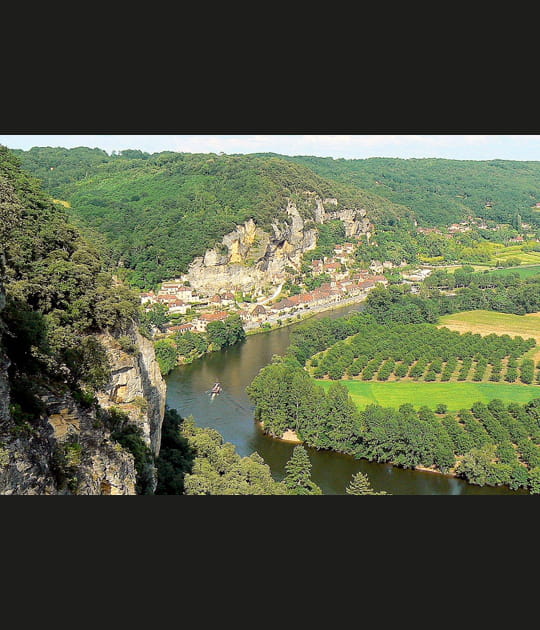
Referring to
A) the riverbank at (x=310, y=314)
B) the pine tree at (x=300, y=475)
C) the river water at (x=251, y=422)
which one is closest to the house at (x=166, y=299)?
the riverbank at (x=310, y=314)

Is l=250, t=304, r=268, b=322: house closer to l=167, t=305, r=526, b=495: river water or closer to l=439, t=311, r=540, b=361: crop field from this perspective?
l=167, t=305, r=526, b=495: river water

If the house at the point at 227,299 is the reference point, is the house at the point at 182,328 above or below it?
below

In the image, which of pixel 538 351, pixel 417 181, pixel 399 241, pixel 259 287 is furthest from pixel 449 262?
pixel 417 181

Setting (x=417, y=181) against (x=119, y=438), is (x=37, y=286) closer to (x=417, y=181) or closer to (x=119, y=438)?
(x=119, y=438)

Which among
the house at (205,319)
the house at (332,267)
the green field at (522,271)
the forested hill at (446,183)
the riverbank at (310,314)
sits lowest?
the riverbank at (310,314)

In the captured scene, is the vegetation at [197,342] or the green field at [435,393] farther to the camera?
the vegetation at [197,342]

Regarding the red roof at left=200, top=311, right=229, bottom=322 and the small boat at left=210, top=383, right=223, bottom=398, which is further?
the red roof at left=200, top=311, right=229, bottom=322

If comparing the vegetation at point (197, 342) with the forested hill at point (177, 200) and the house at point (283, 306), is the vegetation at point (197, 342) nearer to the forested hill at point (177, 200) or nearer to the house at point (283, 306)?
the house at point (283, 306)

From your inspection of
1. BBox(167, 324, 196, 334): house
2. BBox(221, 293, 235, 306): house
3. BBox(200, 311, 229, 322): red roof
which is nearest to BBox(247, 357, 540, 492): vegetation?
BBox(167, 324, 196, 334): house
